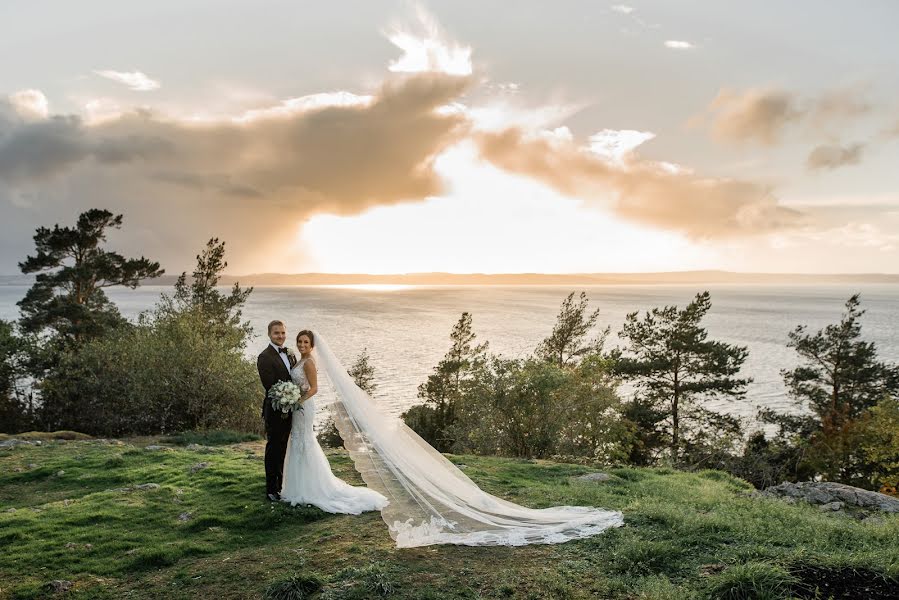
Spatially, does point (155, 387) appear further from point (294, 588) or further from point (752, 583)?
point (752, 583)

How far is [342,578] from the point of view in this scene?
6.88 m

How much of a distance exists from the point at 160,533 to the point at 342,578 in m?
4.21

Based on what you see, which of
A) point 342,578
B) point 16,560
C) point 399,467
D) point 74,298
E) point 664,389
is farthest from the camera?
point 664,389

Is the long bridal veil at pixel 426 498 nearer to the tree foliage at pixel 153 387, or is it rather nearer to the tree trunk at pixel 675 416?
the tree foliage at pixel 153 387

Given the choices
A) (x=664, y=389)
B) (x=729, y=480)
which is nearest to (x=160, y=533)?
(x=729, y=480)

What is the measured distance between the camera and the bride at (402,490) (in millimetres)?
8398

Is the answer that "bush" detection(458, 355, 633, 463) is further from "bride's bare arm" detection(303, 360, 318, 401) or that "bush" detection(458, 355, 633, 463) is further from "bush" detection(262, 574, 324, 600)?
"bush" detection(262, 574, 324, 600)

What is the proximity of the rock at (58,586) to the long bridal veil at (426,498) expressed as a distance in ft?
14.7

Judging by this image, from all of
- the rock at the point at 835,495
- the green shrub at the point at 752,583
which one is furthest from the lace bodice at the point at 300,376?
the rock at the point at 835,495

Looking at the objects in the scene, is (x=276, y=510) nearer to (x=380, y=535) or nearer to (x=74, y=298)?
(x=380, y=535)

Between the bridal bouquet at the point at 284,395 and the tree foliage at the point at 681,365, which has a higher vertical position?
the bridal bouquet at the point at 284,395

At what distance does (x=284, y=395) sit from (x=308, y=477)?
1.74 meters

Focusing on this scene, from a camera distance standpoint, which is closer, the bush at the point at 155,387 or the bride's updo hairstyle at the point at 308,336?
the bride's updo hairstyle at the point at 308,336

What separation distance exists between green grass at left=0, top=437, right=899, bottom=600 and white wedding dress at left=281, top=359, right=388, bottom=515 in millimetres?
424
